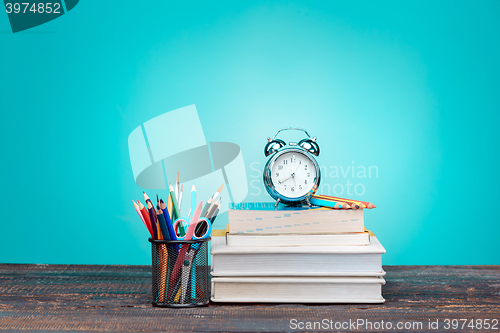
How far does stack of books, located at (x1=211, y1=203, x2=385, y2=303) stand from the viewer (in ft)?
2.75

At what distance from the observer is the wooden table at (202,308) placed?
68 cm

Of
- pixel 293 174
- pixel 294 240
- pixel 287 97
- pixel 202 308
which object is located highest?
pixel 287 97

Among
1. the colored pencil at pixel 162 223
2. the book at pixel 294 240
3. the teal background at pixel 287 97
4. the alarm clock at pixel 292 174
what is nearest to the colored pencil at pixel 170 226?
the colored pencil at pixel 162 223

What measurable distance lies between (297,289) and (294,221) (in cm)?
14

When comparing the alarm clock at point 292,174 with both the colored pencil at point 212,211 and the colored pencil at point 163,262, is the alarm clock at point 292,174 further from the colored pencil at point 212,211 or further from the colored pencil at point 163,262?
the colored pencil at point 163,262

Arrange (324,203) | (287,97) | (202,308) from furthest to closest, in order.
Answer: (287,97) → (324,203) → (202,308)

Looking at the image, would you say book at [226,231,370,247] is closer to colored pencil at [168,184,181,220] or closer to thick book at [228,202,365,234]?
thick book at [228,202,365,234]

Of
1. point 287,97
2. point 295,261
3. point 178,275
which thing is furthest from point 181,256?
point 287,97

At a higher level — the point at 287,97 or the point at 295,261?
the point at 287,97

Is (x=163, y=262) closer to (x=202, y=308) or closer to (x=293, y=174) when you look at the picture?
(x=202, y=308)

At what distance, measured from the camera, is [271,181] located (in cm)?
95

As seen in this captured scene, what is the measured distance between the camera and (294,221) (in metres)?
0.88

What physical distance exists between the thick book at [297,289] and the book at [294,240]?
2.9 inches

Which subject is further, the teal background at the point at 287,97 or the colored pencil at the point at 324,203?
the teal background at the point at 287,97
